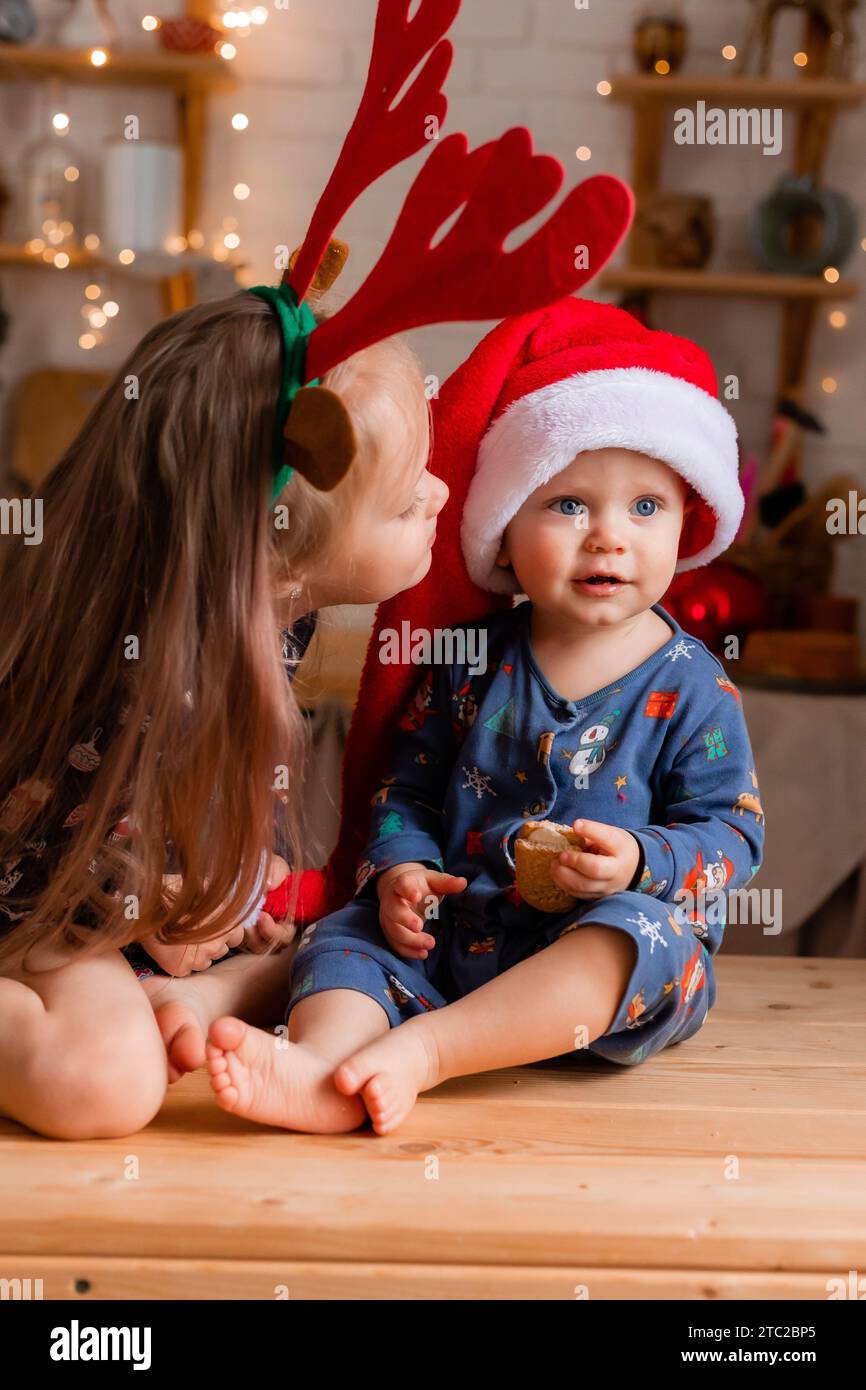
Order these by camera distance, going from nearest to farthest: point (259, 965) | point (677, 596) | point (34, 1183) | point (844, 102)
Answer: point (34, 1183)
point (259, 965)
point (677, 596)
point (844, 102)

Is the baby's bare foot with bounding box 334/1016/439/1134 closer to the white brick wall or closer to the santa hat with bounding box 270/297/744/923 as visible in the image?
the santa hat with bounding box 270/297/744/923

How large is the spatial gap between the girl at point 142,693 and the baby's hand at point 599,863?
189 millimetres

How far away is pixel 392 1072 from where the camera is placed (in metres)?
0.82

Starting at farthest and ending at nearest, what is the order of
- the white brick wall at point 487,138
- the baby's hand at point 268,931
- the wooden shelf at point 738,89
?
the white brick wall at point 487,138 → the wooden shelf at point 738,89 → the baby's hand at point 268,931

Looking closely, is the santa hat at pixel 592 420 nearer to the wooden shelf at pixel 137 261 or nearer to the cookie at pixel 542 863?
the cookie at pixel 542 863

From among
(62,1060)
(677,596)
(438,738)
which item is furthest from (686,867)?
(677,596)

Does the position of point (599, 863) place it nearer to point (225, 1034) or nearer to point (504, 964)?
point (504, 964)

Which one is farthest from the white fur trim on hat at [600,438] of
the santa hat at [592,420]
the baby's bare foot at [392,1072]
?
the baby's bare foot at [392,1072]

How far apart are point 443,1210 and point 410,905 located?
258 millimetres

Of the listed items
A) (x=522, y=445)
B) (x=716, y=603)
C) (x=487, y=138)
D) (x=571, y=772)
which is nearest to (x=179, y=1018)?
(x=571, y=772)

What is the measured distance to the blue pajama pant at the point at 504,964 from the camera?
0.88 m

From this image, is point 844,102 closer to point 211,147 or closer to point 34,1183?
point 211,147

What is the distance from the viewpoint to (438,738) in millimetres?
1087
